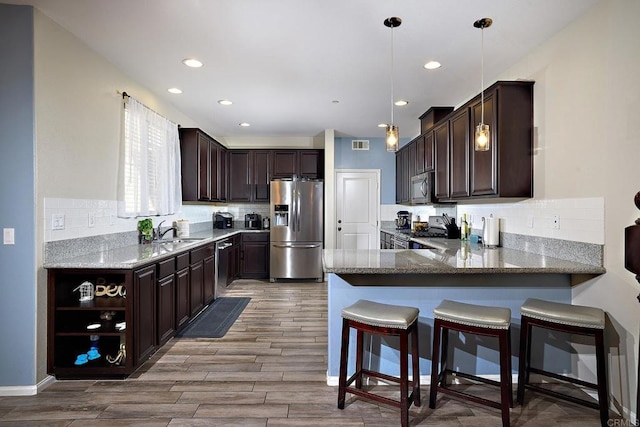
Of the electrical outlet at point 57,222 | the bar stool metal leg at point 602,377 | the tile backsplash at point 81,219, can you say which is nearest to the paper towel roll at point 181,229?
the tile backsplash at point 81,219

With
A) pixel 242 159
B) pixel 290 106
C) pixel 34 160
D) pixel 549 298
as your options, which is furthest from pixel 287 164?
pixel 549 298

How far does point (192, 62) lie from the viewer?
10.4 feet

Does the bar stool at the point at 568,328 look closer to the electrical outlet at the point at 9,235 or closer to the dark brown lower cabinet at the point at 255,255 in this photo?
the electrical outlet at the point at 9,235

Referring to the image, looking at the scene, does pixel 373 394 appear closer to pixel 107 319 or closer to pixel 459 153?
pixel 107 319

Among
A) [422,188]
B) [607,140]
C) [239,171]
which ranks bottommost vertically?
[422,188]

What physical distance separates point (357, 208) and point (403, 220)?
3.06 feet

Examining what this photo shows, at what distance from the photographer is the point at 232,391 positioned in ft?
7.88

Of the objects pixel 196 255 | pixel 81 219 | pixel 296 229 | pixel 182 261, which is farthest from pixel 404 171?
pixel 81 219

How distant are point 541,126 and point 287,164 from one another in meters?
4.18

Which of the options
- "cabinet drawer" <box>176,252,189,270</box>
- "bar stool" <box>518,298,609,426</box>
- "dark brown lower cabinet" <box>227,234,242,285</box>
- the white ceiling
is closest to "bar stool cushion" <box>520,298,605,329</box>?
"bar stool" <box>518,298,609,426</box>

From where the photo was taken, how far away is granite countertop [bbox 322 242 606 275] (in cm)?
214

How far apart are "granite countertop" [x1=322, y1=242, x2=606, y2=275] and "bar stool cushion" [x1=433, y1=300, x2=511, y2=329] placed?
0.73 ft

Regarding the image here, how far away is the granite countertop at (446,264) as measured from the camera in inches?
84.1

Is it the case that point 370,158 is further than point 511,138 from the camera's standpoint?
Yes
